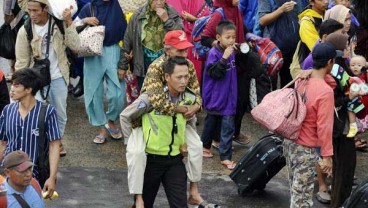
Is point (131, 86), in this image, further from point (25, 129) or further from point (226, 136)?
point (25, 129)

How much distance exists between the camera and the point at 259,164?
26.8 feet

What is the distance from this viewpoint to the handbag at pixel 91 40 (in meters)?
9.30

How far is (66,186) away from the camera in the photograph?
862 centimetres

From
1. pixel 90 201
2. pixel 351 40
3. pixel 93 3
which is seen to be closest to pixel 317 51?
pixel 351 40

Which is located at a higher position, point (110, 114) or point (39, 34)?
point (39, 34)

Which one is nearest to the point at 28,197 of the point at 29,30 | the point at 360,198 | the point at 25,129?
the point at 25,129

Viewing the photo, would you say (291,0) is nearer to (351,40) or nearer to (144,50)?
(351,40)

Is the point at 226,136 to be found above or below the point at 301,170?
below

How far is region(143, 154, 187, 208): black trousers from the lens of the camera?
714 centimetres

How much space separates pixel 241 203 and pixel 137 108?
1.85 m

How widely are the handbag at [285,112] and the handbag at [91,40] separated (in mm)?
2695

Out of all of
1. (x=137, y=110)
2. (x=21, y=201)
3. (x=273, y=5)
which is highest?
(x=273, y=5)

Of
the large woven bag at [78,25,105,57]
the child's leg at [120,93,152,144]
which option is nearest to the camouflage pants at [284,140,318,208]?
the child's leg at [120,93,152,144]

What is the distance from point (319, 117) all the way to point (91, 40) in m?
3.26
